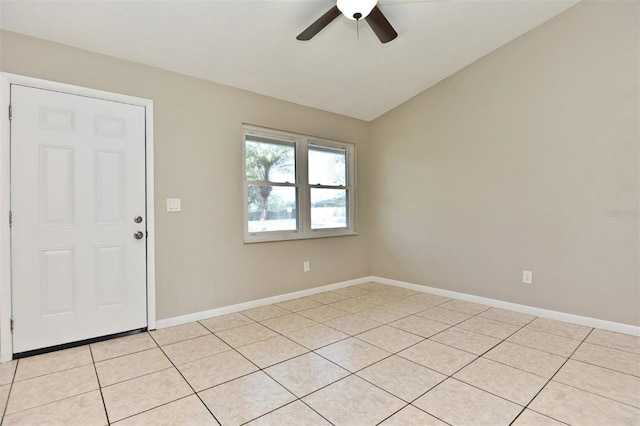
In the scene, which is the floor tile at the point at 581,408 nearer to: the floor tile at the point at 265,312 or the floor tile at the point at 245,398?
the floor tile at the point at 245,398

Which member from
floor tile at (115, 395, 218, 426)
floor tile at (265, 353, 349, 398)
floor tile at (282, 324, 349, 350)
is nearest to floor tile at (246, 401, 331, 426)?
floor tile at (265, 353, 349, 398)

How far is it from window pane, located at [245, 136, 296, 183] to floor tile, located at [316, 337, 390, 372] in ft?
6.60

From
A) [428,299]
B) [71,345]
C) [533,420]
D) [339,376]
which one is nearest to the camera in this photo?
[533,420]

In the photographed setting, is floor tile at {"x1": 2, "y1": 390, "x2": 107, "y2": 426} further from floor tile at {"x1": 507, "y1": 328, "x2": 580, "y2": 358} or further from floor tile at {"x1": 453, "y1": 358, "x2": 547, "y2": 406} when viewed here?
floor tile at {"x1": 507, "y1": 328, "x2": 580, "y2": 358}

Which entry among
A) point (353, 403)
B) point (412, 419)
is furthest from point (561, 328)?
point (353, 403)


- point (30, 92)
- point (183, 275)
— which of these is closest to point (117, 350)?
point (183, 275)

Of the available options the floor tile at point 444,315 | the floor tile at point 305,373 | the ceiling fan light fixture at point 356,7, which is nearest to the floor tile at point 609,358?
the floor tile at point 444,315

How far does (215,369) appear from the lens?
2236 millimetres

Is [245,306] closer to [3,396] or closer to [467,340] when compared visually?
[3,396]

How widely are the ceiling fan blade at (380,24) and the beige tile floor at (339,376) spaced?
2424 millimetres

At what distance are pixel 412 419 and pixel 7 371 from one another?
264 centimetres

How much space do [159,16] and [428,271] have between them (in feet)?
12.6

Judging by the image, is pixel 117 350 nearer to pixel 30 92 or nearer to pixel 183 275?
pixel 183 275

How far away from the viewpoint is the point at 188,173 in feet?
10.5
